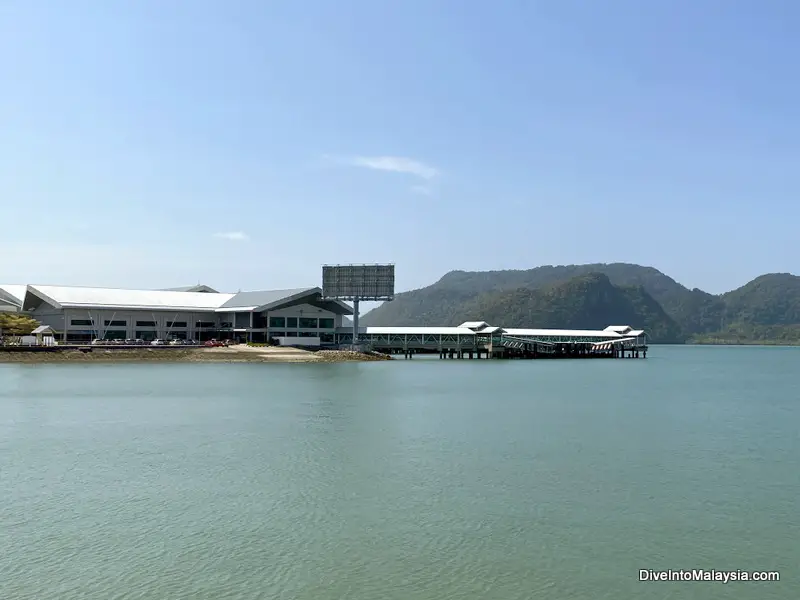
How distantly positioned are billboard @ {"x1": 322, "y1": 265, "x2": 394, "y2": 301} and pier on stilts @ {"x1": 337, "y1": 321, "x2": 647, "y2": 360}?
27.7 feet

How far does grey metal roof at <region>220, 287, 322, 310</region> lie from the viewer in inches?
4131

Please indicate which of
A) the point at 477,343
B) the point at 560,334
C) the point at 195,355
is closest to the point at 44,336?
the point at 195,355

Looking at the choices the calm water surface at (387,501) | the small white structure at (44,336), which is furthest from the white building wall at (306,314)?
the calm water surface at (387,501)

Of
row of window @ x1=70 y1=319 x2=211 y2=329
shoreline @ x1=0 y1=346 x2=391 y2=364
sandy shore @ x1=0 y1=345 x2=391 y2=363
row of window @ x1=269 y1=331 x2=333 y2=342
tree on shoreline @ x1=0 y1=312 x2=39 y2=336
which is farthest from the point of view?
row of window @ x1=269 y1=331 x2=333 y2=342

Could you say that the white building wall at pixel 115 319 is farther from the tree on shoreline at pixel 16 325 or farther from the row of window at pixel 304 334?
the row of window at pixel 304 334

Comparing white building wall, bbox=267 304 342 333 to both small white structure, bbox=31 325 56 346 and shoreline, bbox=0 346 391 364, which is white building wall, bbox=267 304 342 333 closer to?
shoreline, bbox=0 346 391 364

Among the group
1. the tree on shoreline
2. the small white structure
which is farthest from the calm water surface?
the tree on shoreline

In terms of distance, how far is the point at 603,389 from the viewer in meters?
58.5

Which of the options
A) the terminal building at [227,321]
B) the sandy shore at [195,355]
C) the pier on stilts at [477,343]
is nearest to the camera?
the sandy shore at [195,355]

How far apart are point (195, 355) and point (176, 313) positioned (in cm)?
1869

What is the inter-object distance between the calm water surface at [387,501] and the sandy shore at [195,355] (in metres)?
43.4

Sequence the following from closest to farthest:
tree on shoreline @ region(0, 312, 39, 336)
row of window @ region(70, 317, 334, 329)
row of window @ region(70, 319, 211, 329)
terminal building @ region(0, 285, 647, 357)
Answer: tree on shoreline @ region(0, 312, 39, 336) → row of window @ region(70, 319, 211, 329) → terminal building @ region(0, 285, 647, 357) → row of window @ region(70, 317, 334, 329)

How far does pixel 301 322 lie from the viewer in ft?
356

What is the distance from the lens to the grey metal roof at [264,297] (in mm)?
104938
